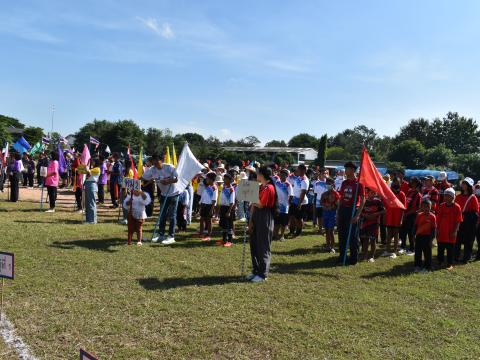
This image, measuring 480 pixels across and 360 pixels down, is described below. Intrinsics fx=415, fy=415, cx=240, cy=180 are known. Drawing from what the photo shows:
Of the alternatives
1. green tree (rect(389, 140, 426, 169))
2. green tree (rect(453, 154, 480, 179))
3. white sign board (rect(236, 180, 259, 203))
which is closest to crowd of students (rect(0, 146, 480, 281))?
white sign board (rect(236, 180, 259, 203))

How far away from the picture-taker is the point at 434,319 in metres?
6.38

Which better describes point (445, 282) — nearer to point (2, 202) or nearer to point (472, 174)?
point (2, 202)

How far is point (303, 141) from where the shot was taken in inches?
5290

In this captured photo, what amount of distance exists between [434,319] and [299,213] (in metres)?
6.92

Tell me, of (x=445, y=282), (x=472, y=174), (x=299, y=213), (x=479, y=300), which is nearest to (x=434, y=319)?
(x=479, y=300)

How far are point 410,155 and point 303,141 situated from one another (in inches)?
2384

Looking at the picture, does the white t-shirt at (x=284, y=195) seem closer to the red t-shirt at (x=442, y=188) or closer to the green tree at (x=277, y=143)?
the red t-shirt at (x=442, y=188)

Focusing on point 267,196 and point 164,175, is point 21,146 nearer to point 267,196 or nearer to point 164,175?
point 164,175

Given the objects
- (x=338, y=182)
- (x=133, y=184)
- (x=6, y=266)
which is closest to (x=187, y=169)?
(x=133, y=184)

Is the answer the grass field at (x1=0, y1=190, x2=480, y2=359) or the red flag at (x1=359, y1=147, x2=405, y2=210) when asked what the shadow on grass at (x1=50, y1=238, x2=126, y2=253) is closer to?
the grass field at (x1=0, y1=190, x2=480, y2=359)

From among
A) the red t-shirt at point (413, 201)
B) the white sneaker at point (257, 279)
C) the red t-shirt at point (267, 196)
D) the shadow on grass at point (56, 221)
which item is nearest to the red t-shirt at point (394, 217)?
the red t-shirt at point (413, 201)

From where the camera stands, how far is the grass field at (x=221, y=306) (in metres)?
5.01

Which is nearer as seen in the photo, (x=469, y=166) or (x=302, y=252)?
(x=302, y=252)

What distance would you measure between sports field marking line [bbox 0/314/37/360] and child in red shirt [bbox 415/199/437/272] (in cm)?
801
